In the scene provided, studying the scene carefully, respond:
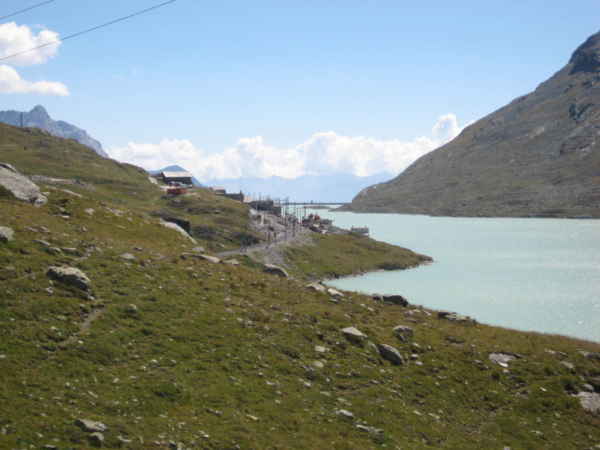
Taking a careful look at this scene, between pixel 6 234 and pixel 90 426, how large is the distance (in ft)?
48.7

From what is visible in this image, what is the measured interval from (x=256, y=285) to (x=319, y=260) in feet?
271

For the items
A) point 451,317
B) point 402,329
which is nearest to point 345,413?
point 402,329

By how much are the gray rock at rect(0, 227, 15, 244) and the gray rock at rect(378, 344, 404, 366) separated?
2032 centimetres

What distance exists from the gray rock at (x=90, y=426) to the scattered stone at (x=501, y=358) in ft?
71.3

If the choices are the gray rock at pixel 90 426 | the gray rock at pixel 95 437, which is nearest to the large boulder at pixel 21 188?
the gray rock at pixel 90 426

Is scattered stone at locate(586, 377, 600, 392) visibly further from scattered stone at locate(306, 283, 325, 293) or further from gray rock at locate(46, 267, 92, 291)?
gray rock at locate(46, 267, 92, 291)

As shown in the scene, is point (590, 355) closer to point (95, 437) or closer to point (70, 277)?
point (95, 437)

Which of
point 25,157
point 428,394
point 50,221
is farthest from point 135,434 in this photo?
point 25,157

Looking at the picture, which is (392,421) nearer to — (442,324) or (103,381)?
(103,381)

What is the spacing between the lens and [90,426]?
43.0 ft

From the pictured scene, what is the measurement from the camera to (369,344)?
25047 mm

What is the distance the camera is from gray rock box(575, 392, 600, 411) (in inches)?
911

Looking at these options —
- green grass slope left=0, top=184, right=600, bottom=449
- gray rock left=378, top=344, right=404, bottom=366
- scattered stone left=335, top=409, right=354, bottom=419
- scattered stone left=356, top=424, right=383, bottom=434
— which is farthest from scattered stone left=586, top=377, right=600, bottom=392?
scattered stone left=335, top=409, right=354, bottom=419

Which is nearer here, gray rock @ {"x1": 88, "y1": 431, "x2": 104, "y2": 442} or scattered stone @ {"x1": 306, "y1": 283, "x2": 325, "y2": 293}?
gray rock @ {"x1": 88, "y1": 431, "x2": 104, "y2": 442}
